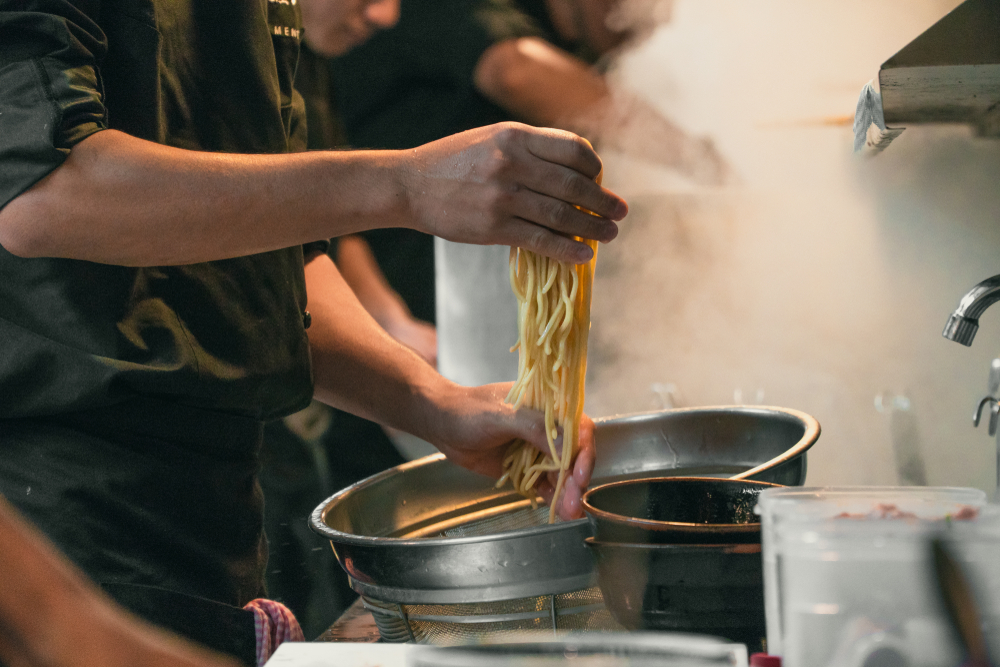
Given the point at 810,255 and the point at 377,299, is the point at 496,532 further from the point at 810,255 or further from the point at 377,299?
the point at 377,299

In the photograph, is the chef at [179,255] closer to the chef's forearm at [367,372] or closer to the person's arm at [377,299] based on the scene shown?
the chef's forearm at [367,372]

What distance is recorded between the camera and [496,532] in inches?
38.8

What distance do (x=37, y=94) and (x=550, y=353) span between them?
2.51ft

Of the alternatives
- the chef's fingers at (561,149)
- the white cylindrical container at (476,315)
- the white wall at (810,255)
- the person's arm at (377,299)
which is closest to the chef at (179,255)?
the chef's fingers at (561,149)

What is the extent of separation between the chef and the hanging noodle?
0.04 m

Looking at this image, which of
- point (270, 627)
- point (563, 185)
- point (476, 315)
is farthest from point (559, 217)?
Answer: point (476, 315)

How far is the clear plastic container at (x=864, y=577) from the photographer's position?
19.2 inches

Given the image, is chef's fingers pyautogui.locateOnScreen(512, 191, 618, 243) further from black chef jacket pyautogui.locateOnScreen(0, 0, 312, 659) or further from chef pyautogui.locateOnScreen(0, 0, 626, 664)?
black chef jacket pyautogui.locateOnScreen(0, 0, 312, 659)

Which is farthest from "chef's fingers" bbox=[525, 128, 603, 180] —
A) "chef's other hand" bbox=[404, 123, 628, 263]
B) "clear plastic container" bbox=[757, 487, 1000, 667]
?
"clear plastic container" bbox=[757, 487, 1000, 667]

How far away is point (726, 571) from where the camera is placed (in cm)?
65

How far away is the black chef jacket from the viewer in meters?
0.91

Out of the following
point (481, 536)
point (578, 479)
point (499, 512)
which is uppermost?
point (481, 536)

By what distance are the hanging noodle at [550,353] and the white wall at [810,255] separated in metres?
1.35

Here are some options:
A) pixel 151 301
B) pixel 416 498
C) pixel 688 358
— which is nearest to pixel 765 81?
pixel 688 358
